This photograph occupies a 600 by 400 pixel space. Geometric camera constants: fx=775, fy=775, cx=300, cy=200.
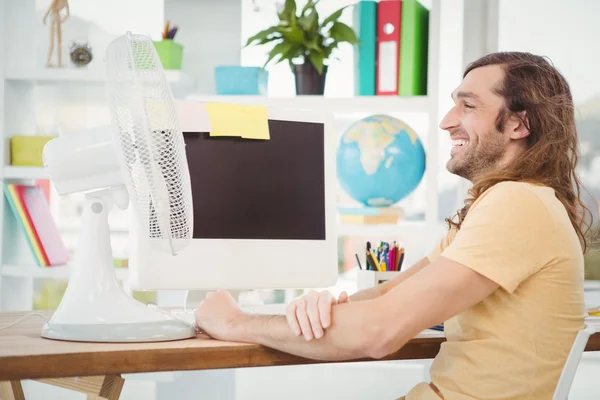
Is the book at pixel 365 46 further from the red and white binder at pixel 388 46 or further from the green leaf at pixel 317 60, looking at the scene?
the green leaf at pixel 317 60

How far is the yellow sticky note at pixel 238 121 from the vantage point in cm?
164

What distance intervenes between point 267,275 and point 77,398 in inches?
61.3

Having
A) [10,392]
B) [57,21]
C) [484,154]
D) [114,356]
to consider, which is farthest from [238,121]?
[57,21]

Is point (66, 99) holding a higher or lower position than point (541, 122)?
higher

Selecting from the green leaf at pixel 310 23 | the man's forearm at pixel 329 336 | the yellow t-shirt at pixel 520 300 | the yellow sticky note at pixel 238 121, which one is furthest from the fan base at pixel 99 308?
the green leaf at pixel 310 23

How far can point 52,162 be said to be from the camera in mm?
1289

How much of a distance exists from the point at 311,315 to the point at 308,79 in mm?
1477

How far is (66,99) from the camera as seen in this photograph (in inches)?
117

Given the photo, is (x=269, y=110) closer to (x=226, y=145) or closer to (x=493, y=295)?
(x=226, y=145)

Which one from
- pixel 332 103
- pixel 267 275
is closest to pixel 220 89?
Answer: pixel 332 103

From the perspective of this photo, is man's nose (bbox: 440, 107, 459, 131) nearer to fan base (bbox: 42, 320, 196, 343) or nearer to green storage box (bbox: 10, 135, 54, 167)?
fan base (bbox: 42, 320, 196, 343)

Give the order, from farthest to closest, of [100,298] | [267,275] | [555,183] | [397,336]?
[267,275] < [555,183] < [100,298] < [397,336]

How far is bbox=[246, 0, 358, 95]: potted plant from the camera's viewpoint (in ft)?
8.15

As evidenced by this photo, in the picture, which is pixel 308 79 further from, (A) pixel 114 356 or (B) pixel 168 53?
(A) pixel 114 356
